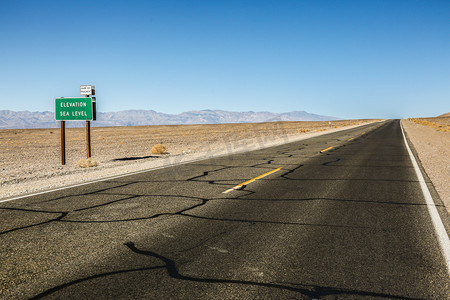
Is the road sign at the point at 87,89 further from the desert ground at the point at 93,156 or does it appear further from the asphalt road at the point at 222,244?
the asphalt road at the point at 222,244

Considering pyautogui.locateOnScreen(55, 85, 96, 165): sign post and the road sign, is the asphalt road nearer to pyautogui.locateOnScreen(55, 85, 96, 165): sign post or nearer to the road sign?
pyautogui.locateOnScreen(55, 85, 96, 165): sign post

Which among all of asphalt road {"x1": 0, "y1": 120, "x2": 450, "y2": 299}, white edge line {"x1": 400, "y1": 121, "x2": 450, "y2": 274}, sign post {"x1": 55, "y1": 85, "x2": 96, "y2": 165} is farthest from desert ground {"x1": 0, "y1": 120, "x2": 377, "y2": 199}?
white edge line {"x1": 400, "y1": 121, "x2": 450, "y2": 274}

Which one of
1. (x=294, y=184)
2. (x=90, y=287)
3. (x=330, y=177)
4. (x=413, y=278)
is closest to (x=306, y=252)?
(x=413, y=278)

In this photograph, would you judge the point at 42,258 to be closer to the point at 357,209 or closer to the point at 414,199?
the point at 357,209

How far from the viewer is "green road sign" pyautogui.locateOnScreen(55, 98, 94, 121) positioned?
1543 cm

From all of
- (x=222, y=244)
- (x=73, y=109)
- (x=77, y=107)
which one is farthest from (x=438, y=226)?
(x=73, y=109)

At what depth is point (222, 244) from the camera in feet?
15.4

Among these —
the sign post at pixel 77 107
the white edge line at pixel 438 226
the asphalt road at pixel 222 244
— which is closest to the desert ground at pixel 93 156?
the sign post at pixel 77 107

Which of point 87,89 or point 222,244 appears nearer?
point 222,244

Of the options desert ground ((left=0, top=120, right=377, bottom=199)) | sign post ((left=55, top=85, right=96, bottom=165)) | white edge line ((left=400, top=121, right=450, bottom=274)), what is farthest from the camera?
sign post ((left=55, top=85, right=96, bottom=165))

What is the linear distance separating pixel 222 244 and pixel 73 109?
1312 cm

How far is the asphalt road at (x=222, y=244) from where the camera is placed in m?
3.49

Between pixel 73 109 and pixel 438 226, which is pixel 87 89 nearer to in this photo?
pixel 73 109

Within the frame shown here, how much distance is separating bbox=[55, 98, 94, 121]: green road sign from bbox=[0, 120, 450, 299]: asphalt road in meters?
7.63
